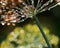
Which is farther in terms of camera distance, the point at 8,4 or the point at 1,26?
the point at 1,26

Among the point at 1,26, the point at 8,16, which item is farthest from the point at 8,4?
the point at 1,26

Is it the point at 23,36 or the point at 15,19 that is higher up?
the point at 15,19

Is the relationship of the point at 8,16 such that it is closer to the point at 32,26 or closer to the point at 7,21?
the point at 7,21

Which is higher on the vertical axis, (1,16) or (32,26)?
(1,16)

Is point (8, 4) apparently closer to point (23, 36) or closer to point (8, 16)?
point (8, 16)

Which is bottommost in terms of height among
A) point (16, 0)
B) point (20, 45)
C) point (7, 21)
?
point (20, 45)

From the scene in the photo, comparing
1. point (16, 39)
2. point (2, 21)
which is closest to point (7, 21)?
point (2, 21)
